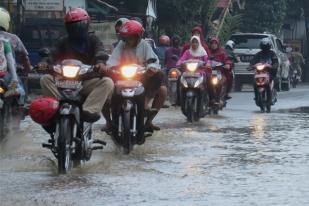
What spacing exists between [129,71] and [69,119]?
1920mm

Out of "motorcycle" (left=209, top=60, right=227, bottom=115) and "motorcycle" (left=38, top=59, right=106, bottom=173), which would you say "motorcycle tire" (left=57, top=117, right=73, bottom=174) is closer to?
"motorcycle" (left=38, top=59, right=106, bottom=173)

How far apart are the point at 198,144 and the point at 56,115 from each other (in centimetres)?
365

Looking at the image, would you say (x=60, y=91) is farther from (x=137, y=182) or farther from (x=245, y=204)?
(x=245, y=204)

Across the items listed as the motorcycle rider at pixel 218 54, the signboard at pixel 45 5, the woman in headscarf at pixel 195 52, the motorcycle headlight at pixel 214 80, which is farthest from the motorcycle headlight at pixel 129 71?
the signboard at pixel 45 5

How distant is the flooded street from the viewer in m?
7.92

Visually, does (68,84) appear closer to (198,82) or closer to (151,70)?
(151,70)

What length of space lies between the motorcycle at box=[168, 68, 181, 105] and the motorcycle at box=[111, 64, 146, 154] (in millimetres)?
6365

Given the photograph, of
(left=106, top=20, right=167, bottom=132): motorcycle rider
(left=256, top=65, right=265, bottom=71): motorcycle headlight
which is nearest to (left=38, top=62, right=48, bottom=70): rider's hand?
(left=106, top=20, right=167, bottom=132): motorcycle rider

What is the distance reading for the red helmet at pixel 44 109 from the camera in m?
8.98

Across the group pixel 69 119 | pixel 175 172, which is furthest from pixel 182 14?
pixel 69 119

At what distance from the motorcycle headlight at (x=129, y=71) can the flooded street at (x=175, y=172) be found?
0.90 meters

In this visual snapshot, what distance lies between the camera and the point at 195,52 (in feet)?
57.2

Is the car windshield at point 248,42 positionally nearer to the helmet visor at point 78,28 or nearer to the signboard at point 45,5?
the signboard at point 45,5

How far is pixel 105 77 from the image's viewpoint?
32.6 ft
